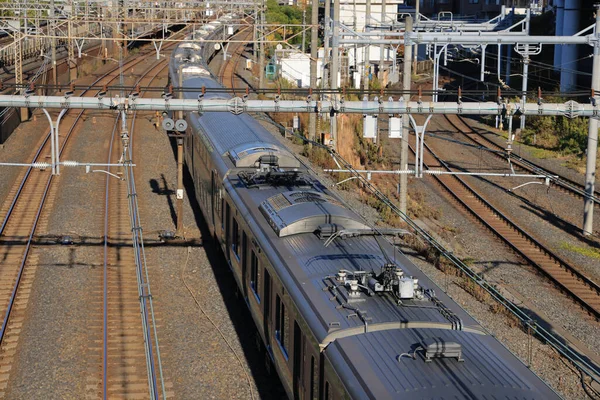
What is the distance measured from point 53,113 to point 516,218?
56.5 ft

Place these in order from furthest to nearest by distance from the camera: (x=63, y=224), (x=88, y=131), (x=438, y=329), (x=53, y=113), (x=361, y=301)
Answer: (x=53, y=113)
(x=88, y=131)
(x=63, y=224)
(x=361, y=301)
(x=438, y=329)

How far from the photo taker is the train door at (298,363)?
816 cm

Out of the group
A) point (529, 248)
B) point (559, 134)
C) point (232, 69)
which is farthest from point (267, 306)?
point (232, 69)

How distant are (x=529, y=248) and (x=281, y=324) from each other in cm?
941

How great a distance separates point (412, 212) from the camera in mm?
19219

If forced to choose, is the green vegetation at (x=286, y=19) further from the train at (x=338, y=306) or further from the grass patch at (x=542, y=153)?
the train at (x=338, y=306)

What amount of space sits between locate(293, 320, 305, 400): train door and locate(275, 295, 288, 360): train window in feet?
1.58

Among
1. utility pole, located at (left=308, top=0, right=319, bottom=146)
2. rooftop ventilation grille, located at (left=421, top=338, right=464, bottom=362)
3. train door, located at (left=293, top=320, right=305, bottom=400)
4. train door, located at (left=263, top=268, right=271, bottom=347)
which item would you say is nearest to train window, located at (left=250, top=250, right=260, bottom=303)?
train door, located at (left=263, top=268, right=271, bottom=347)

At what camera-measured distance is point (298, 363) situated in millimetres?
8391

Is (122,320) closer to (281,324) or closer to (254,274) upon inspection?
A: (254,274)

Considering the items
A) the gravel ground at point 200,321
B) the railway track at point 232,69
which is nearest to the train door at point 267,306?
the gravel ground at point 200,321

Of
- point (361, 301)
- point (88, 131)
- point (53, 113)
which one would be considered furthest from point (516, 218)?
point (53, 113)

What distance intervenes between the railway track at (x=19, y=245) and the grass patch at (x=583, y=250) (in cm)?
1052

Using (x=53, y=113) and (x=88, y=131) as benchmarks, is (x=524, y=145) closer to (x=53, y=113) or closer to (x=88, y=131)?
(x=88, y=131)
